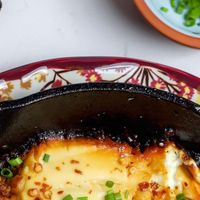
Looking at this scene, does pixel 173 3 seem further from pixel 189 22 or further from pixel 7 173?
pixel 7 173

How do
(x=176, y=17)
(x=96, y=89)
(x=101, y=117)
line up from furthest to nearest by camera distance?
(x=176, y=17)
(x=101, y=117)
(x=96, y=89)

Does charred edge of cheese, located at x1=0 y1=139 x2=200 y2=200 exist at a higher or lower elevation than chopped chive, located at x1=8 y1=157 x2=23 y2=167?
higher

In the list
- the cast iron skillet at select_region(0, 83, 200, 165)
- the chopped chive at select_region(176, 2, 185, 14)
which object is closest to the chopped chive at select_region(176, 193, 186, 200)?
the cast iron skillet at select_region(0, 83, 200, 165)

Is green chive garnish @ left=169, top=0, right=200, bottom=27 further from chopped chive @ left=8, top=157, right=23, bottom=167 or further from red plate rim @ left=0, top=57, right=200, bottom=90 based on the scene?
chopped chive @ left=8, top=157, right=23, bottom=167

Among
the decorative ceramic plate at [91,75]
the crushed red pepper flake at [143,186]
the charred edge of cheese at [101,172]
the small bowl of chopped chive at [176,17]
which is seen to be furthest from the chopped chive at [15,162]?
the small bowl of chopped chive at [176,17]

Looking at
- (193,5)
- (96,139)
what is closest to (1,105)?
(96,139)

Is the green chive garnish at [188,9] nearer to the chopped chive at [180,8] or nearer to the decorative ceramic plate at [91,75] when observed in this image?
the chopped chive at [180,8]

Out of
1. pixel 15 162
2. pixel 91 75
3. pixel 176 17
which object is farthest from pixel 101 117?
pixel 176 17

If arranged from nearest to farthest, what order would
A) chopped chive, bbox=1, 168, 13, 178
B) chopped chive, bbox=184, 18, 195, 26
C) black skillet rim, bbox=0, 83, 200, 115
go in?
black skillet rim, bbox=0, 83, 200, 115 < chopped chive, bbox=1, 168, 13, 178 < chopped chive, bbox=184, 18, 195, 26
